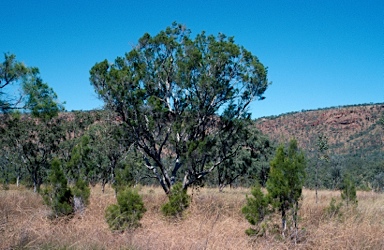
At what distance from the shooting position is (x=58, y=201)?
8.36 m

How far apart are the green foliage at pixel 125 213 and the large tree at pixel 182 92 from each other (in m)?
3.86

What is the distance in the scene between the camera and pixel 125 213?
729 cm

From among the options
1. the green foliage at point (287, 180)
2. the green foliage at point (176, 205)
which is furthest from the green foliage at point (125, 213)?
the green foliage at point (287, 180)

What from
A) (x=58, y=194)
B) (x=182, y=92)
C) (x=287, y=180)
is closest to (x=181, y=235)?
(x=287, y=180)

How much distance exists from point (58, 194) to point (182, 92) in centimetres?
582

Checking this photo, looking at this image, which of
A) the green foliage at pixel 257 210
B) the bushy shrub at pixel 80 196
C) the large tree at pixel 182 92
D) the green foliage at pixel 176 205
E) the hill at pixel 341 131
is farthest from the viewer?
the hill at pixel 341 131

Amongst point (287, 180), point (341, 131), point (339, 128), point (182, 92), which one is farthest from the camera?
point (339, 128)

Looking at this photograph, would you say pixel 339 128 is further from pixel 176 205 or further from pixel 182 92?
pixel 176 205

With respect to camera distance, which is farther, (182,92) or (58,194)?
(182,92)

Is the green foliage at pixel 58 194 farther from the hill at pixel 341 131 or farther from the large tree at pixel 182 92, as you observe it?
the hill at pixel 341 131

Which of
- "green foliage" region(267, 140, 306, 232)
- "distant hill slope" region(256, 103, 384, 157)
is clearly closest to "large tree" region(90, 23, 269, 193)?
"green foliage" region(267, 140, 306, 232)

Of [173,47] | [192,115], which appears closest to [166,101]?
[192,115]

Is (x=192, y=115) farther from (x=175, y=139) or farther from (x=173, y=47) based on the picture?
(x=173, y=47)

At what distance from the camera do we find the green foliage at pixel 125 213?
6.97 metres
